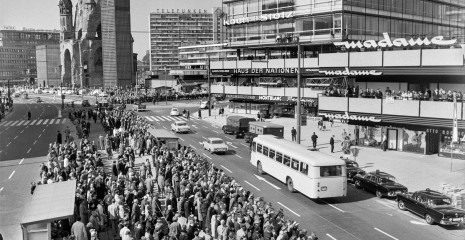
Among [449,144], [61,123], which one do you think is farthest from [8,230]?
[61,123]

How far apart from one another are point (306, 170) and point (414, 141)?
20311 millimetres

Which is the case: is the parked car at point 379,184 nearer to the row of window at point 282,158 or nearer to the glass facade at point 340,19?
the row of window at point 282,158

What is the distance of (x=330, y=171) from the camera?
92.4ft

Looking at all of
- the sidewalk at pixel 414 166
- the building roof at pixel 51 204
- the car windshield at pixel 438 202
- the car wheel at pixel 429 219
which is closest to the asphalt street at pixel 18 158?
the building roof at pixel 51 204

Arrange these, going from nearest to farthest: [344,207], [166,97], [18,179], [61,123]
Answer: [344,207] < [18,179] < [61,123] < [166,97]

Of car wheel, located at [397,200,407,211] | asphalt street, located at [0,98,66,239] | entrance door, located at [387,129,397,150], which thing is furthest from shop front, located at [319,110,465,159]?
asphalt street, located at [0,98,66,239]

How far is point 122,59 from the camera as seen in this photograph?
496 feet

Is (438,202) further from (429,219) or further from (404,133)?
(404,133)

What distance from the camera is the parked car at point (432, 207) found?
24016mm

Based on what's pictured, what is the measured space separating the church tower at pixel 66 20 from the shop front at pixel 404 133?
489ft

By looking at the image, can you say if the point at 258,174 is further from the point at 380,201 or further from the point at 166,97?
the point at 166,97

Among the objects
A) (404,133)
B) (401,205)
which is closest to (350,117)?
(404,133)

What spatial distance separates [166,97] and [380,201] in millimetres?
88537

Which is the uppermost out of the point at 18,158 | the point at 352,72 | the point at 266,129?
the point at 352,72
